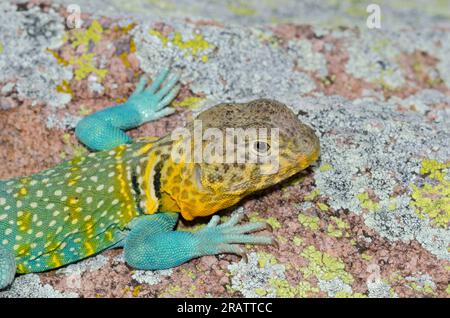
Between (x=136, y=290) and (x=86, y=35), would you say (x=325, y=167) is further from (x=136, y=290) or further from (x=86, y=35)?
(x=86, y=35)

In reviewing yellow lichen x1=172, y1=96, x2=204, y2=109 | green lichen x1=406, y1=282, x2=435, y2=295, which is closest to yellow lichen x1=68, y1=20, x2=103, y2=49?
yellow lichen x1=172, y1=96, x2=204, y2=109

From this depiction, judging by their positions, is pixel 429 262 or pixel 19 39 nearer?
pixel 429 262

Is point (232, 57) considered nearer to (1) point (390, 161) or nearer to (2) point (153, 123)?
(2) point (153, 123)

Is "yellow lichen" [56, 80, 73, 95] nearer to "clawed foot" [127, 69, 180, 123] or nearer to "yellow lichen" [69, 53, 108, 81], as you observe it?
"yellow lichen" [69, 53, 108, 81]

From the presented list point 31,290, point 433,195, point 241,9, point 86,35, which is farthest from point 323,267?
point 241,9
